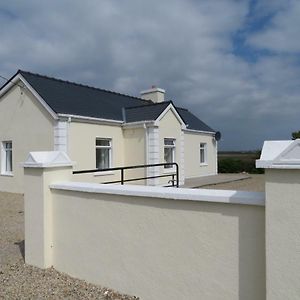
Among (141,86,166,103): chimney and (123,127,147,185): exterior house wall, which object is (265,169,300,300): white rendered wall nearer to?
(123,127,147,185): exterior house wall

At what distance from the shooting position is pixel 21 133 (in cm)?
1433

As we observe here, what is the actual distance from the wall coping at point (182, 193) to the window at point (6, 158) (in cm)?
1200

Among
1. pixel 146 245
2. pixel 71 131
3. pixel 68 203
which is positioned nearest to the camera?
pixel 146 245

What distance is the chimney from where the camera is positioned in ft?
71.6

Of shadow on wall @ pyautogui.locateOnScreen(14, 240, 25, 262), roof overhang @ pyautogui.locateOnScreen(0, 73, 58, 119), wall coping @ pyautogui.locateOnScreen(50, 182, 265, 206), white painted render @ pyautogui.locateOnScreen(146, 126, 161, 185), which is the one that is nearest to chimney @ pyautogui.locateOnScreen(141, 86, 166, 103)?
white painted render @ pyautogui.locateOnScreen(146, 126, 161, 185)

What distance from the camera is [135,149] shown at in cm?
1580

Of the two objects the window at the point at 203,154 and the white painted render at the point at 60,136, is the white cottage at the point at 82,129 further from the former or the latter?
the window at the point at 203,154

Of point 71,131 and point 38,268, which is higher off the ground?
point 71,131

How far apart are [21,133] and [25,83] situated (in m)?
2.14

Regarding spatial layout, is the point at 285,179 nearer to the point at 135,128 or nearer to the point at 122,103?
the point at 135,128

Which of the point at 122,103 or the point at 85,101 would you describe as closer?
the point at 85,101

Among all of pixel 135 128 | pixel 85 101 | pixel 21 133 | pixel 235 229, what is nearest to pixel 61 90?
pixel 85 101

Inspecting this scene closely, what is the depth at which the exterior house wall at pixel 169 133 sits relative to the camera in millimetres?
15961

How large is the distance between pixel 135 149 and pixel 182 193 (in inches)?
488
